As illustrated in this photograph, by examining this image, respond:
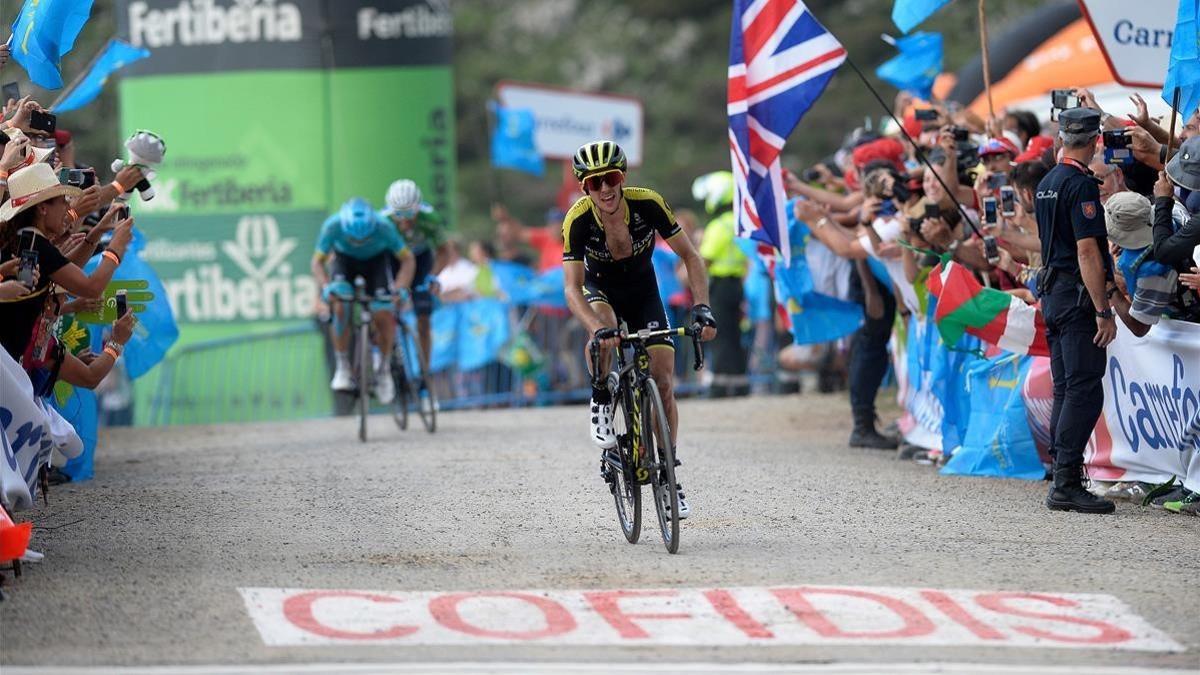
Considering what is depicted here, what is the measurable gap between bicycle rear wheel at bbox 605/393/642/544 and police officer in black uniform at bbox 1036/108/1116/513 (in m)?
2.47

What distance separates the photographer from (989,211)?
39.0ft

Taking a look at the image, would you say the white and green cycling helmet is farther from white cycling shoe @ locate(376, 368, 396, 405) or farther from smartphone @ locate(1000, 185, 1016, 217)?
smartphone @ locate(1000, 185, 1016, 217)

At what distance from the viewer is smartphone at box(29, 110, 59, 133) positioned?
1105 cm

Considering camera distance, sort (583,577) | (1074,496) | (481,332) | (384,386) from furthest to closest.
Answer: (481,332), (384,386), (1074,496), (583,577)

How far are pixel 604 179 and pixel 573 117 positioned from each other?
16.1 m

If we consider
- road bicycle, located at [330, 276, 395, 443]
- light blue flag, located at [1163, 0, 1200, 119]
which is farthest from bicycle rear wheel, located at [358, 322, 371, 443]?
light blue flag, located at [1163, 0, 1200, 119]

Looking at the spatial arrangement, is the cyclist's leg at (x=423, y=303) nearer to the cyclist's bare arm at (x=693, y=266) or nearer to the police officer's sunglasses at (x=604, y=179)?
the cyclist's bare arm at (x=693, y=266)

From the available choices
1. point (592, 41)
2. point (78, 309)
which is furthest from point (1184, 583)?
point (592, 41)

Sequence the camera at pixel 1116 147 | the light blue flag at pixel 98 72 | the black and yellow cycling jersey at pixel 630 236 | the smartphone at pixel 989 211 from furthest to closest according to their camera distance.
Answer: the light blue flag at pixel 98 72 < the smartphone at pixel 989 211 < the camera at pixel 1116 147 < the black and yellow cycling jersey at pixel 630 236

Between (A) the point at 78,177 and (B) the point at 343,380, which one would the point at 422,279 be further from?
(A) the point at 78,177

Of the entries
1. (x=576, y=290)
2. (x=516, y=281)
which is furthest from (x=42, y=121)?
(x=516, y=281)

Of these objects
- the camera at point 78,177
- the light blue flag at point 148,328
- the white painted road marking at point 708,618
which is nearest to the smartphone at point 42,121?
the camera at point 78,177

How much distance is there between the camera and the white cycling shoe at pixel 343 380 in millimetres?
15133

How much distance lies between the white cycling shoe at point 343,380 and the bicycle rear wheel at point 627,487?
5.97m
